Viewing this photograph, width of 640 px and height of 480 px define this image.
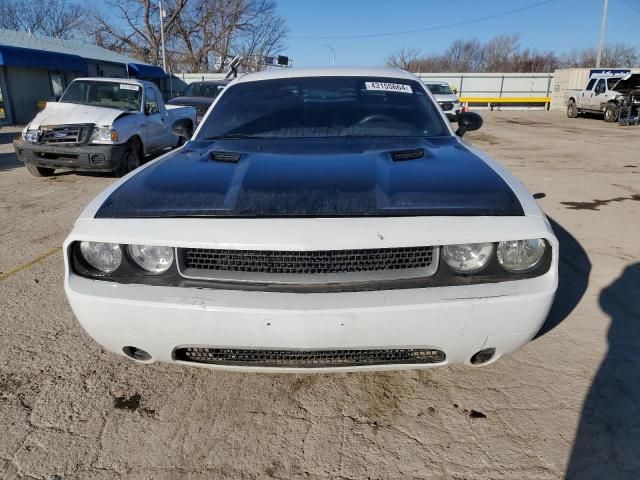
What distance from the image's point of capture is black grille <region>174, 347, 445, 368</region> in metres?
1.99

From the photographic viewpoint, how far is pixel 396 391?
2439 mm

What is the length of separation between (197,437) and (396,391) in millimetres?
1003

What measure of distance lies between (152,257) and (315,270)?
0.70 m

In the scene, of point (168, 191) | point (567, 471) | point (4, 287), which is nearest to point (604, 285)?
point (567, 471)

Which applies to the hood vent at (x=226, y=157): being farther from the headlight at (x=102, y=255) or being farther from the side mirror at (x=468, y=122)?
the side mirror at (x=468, y=122)

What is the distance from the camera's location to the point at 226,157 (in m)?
2.54

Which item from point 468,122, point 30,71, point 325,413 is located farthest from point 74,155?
point 30,71

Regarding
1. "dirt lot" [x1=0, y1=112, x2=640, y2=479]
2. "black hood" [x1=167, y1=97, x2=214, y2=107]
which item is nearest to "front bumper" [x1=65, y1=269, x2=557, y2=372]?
"dirt lot" [x1=0, y1=112, x2=640, y2=479]

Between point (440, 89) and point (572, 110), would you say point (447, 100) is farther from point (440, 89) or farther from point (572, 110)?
point (572, 110)

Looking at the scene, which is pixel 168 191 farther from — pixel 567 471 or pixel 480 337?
pixel 567 471

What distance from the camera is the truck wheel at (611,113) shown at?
21484mm

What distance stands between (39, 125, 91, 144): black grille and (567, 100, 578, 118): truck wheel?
82.3ft

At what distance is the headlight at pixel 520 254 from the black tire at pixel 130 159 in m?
7.30

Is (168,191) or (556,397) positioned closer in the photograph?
(168,191)
